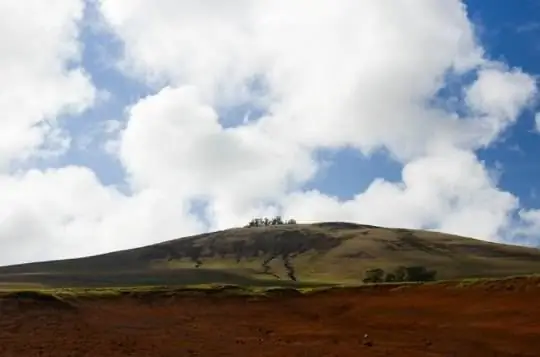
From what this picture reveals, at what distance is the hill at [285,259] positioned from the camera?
413 feet

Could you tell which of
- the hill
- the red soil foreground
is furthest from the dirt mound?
the hill

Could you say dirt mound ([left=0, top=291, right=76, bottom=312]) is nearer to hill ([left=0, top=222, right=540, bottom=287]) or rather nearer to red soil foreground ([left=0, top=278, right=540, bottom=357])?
red soil foreground ([left=0, top=278, right=540, bottom=357])

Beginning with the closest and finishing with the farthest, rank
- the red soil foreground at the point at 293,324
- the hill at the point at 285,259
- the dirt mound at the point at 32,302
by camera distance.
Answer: the red soil foreground at the point at 293,324 → the dirt mound at the point at 32,302 → the hill at the point at 285,259

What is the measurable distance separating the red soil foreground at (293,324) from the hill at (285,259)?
239 feet

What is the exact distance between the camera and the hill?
12588 centimetres

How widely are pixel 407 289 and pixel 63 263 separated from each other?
134475 mm

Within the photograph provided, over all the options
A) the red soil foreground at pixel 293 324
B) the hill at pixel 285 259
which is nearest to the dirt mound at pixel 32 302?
the red soil foreground at pixel 293 324

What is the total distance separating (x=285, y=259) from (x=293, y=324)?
407ft

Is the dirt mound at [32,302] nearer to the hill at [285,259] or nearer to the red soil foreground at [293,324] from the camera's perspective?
the red soil foreground at [293,324]

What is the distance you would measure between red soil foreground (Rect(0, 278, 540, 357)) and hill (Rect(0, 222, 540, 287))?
7285cm

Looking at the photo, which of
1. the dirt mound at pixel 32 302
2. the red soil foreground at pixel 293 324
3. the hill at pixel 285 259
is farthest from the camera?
the hill at pixel 285 259

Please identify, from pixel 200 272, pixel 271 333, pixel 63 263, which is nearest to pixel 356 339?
pixel 271 333

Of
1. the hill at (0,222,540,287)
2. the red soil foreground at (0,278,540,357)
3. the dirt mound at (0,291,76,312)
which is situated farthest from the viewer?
the hill at (0,222,540,287)

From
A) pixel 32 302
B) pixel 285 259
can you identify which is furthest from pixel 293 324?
pixel 285 259
